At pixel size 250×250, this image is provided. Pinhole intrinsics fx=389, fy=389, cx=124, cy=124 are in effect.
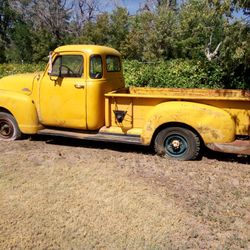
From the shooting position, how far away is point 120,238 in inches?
156

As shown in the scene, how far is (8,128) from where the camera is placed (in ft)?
25.1

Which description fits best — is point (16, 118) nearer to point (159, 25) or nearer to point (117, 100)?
point (117, 100)

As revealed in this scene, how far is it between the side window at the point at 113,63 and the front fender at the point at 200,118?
1.55 metres

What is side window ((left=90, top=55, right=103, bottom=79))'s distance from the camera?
22.4ft

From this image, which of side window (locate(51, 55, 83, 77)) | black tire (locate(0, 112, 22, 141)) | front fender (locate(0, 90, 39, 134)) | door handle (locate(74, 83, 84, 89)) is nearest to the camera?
door handle (locate(74, 83, 84, 89))

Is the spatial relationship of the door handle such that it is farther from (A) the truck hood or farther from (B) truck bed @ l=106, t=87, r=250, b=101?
(A) the truck hood

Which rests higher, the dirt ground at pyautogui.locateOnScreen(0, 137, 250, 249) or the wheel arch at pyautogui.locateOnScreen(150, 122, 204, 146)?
the wheel arch at pyautogui.locateOnScreen(150, 122, 204, 146)

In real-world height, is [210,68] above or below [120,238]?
above

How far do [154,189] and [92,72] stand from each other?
262cm

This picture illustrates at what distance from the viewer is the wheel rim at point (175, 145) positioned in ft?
20.8

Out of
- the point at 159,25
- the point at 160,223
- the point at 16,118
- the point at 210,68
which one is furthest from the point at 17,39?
the point at 160,223

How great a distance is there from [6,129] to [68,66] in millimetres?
1860

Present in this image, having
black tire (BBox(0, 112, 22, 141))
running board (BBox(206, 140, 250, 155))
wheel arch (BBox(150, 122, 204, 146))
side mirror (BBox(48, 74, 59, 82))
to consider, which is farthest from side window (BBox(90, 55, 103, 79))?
running board (BBox(206, 140, 250, 155))

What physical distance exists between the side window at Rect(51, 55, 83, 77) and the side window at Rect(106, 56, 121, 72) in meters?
0.61
